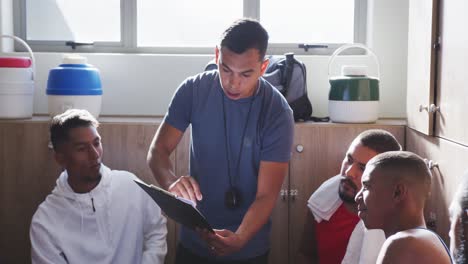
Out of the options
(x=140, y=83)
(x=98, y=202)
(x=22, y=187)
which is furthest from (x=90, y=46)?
(x=98, y=202)

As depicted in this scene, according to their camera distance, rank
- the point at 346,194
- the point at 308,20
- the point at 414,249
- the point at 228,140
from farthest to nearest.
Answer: the point at 308,20
the point at 346,194
the point at 228,140
the point at 414,249

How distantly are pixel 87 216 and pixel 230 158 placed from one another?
863 millimetres

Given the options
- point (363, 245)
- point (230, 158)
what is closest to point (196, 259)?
point (230, 158)

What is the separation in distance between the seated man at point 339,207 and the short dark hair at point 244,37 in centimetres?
56

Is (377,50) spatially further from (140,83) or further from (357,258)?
(357,258)

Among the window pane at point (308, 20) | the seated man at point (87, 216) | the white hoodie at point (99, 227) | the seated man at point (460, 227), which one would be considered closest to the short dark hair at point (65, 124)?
the seated man at point (87, 216)

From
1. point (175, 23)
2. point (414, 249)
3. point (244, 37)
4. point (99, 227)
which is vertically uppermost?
point (175, 23)

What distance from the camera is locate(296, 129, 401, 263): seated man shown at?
2246 mm

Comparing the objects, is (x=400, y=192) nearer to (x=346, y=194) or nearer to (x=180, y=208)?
(x=180, y=208)

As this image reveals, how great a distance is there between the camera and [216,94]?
2.05 meters

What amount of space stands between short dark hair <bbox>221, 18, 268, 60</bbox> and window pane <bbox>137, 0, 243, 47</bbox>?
1.66m

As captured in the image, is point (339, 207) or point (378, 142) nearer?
point (378, 142)

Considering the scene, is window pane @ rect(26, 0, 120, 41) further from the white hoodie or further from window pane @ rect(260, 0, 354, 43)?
the white hoodie

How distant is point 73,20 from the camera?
361 centimetres
